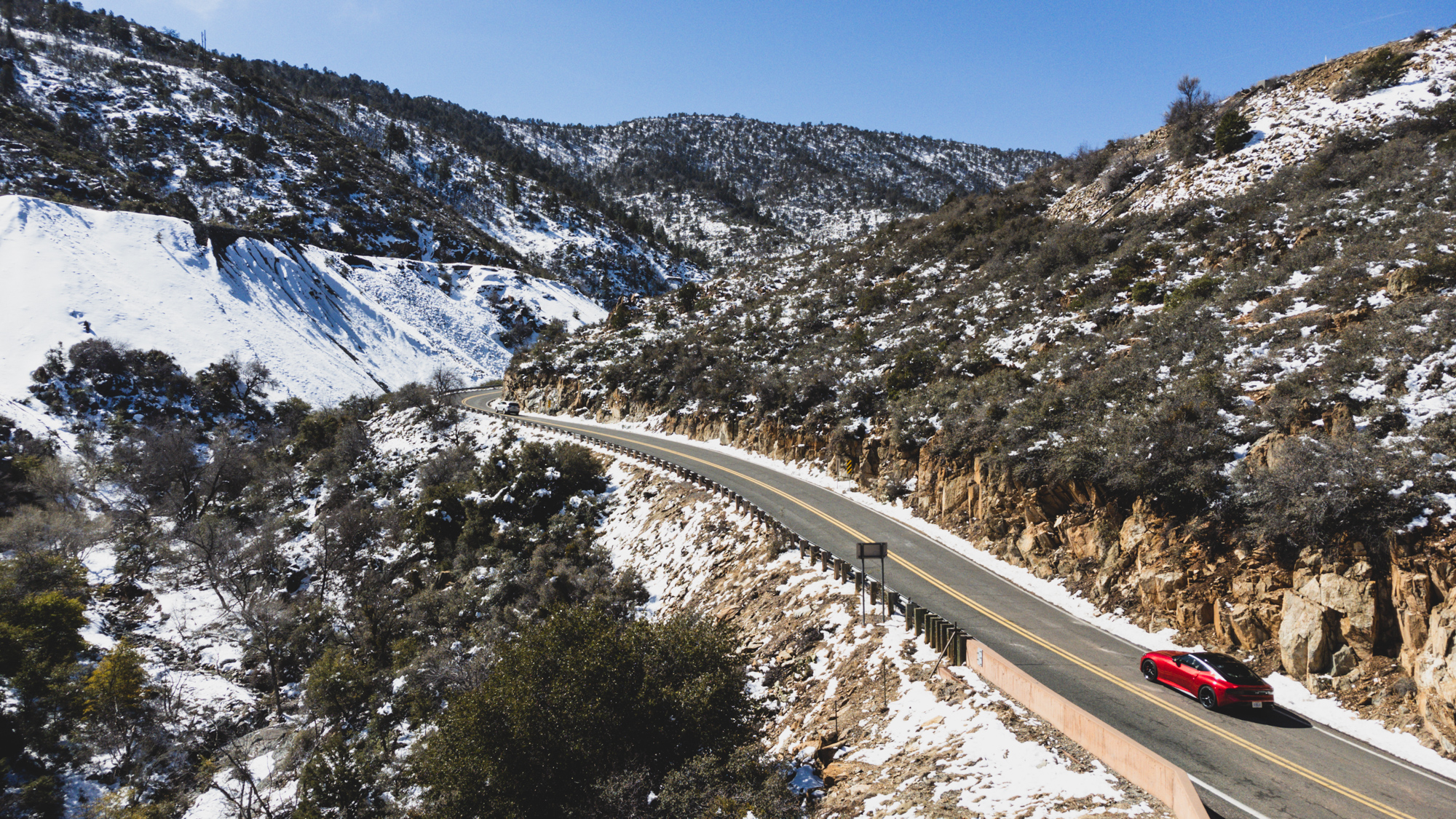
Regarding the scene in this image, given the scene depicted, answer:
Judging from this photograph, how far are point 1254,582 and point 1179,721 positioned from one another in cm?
439

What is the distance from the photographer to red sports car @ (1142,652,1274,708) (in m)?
11.0

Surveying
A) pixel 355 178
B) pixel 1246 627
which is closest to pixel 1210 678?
pixel 1246 627

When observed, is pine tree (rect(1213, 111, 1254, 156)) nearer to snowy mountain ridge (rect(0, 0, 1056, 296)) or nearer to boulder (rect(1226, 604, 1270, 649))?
boulder (rect(1226, 604, 1270, 649))

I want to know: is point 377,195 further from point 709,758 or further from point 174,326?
point 709,758

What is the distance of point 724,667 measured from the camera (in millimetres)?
12375

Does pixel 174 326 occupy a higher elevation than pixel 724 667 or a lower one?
higher

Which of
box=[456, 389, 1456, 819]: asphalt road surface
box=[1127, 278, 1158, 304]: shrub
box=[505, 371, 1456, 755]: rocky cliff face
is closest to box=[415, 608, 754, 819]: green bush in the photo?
box=[456, 389, 1456, 819]: asphalt road surface

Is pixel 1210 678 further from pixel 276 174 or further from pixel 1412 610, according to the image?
pixel 276 174

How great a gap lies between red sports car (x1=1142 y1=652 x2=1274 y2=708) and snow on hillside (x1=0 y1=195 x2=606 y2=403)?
2820 inches

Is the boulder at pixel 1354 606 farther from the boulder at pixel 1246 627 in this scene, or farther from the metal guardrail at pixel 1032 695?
the metal guardrail at pixel 1032 695

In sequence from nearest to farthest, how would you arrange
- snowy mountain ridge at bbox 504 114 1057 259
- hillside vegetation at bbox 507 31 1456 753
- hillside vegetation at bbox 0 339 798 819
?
1. hillside vegetation at bbox 0 339 798 819
2. hillside vegetation at bbox 507 31 1456 753
3. snowy mountain ridge at bbox 504 114 1057 259

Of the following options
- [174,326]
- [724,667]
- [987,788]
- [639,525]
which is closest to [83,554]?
[639,525]

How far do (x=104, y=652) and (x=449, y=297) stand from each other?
80.9m

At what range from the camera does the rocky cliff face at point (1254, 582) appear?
1061 cm
